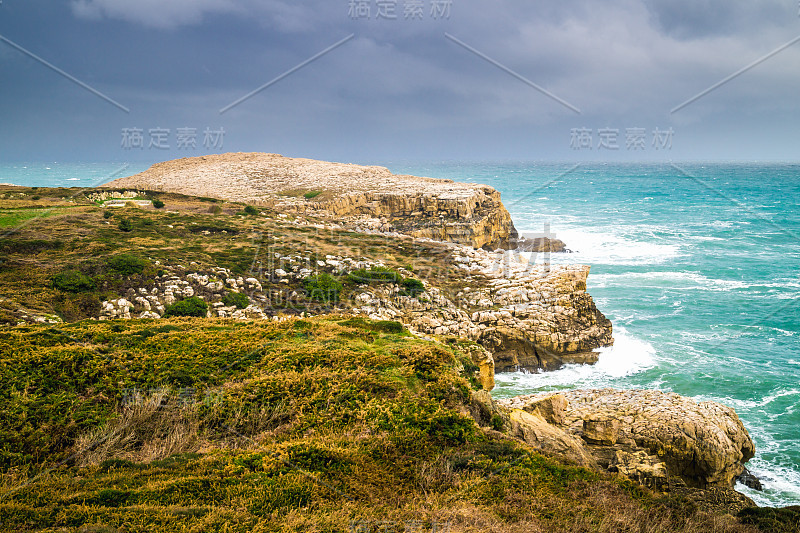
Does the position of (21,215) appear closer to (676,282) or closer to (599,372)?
(599,372)

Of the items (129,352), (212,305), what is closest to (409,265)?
(212,305)

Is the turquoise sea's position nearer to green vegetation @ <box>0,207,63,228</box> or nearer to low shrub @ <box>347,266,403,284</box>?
green vegetation @ <box>0,207,63,228</box>

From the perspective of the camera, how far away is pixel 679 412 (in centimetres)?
1365

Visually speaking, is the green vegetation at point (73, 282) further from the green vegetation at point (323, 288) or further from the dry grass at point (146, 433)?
the dry grass at point (146, 433)

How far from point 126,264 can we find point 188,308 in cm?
389

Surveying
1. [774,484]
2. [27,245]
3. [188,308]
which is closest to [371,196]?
[27,245]

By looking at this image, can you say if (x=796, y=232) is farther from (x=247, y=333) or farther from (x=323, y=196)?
(x=247, y=333)

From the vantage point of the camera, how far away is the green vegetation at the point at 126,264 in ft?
57.1

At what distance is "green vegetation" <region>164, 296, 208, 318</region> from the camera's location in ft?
52.3

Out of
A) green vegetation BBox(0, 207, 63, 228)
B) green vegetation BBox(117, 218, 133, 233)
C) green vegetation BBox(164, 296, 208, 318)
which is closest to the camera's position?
green vegetation BBox(164, 296, 208, 318)

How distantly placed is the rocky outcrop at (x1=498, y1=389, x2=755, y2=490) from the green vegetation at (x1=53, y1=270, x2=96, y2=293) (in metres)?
14.9

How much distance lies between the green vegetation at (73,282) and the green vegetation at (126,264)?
4.27 feet

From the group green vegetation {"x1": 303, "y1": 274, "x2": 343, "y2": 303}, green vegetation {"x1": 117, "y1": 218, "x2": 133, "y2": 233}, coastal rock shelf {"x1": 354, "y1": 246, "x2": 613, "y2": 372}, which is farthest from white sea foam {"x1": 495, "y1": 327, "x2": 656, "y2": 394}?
green vegetation {"x1": 117, "y1": 218, "x2": 133, "y2": 233}

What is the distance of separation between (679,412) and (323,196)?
120 feet
